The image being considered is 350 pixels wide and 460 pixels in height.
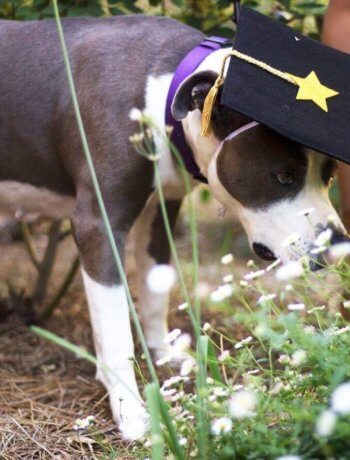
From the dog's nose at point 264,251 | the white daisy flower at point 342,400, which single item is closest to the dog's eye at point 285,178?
the dog's nose at point 264,251

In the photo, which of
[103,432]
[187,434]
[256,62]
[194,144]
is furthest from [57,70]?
[187,434]

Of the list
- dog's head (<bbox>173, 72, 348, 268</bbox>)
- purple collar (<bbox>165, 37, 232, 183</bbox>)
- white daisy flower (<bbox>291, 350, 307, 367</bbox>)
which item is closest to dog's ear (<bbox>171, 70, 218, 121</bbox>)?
dog's head (<bbox>173, 72, 348, 268</bbox>)

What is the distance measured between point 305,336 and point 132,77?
3.96 feet

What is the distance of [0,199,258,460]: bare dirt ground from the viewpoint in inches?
107

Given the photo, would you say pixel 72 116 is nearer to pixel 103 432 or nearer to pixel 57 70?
pixel 57 70

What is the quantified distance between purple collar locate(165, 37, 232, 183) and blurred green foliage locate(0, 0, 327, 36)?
1.65 feet

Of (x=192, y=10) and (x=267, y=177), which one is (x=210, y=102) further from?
(x=192, y=10)

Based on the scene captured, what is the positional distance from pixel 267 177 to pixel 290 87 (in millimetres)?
268

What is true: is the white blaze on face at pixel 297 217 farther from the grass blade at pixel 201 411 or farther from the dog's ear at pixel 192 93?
the grass blade at pixel 201 411

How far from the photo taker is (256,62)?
8.13 feet

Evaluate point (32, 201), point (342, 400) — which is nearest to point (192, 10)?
point (32, 201)

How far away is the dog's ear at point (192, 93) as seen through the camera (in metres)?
2.56

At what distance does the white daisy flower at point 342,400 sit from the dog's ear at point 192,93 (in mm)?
1089

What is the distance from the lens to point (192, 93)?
8.47ft
